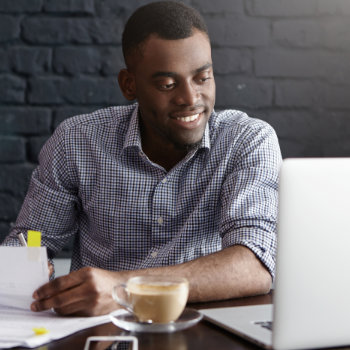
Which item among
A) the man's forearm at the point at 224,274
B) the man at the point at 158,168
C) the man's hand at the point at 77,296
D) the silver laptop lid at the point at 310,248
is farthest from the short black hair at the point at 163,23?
the silver laptop lid at the point at 310,248

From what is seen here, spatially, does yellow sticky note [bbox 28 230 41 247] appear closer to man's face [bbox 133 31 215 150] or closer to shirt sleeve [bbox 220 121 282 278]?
shirt sleeve [bbox 220 121 282 278]

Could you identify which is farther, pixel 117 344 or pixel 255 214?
pixel 255 214

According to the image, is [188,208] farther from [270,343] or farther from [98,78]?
[270,343]

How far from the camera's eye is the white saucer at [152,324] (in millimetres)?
901

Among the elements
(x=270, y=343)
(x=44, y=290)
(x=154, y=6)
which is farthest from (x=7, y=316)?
(x=154, y=6)

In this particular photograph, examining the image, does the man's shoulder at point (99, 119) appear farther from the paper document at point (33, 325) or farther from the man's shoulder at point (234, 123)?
the paper document at point (33, 325)

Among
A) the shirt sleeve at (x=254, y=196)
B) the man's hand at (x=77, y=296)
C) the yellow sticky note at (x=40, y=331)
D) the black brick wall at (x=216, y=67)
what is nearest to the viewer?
the yellow sticky note at (x=40, y=331)

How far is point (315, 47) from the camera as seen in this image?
2000mm

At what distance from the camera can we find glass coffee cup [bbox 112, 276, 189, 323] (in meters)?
0.91

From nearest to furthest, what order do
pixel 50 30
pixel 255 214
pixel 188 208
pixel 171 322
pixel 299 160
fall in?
pixel 299 160 < pixel 171 322 < pixel 255 214 < pixel 188 208 < pixel 50 30

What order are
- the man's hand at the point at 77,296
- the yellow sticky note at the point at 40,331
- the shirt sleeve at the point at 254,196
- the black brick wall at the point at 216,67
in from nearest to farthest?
the yellow sticky note at the point at 40,331 → the man's hand at the point at 77,296 → the shirt sleeve at the point at 254,196 → the black brick wall at the point at 216,67

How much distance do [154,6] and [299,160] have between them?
965mm

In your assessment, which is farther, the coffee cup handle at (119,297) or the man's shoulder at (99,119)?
the man's shoulder at (99,119)

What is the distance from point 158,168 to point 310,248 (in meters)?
0.85
